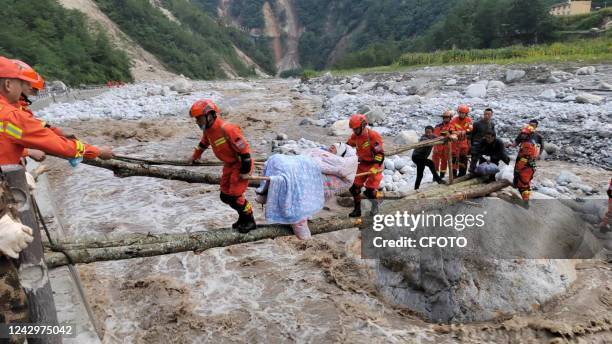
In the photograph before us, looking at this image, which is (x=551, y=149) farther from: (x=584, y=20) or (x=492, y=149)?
(x=584, y=20)

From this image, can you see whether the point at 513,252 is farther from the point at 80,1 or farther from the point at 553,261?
the point at 80,1

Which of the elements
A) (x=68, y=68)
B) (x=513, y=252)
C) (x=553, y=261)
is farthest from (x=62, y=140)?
(x=68, y=68)

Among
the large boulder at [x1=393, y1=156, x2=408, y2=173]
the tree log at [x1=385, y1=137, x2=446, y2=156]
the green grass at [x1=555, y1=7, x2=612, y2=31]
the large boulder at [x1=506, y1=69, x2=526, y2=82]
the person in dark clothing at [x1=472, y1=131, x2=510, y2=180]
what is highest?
the green grass at [x1=555, y1=7, x2=612, y2=31]

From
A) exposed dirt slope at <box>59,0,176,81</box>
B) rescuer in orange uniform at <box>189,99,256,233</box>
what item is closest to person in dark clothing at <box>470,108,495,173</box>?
rescuer in orange uniform at <box>189,99,256,233</box>

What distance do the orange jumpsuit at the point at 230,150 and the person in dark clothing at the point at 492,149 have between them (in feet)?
14.3

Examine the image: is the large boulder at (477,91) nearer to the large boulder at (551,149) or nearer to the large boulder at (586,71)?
the large boulder at (586,71)

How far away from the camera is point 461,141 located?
6.72m

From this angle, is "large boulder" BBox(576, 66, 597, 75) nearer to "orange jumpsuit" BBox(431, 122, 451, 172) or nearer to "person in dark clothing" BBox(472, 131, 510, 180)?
"orange jumpsuit" BBox(431, 122, 451, 172)

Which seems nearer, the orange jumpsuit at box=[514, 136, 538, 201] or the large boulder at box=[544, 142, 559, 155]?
the orange jumpsuit at box=[514, 136, 538, 201]

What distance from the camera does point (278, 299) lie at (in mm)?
5348

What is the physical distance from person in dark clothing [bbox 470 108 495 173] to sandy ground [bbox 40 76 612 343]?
2153 mm

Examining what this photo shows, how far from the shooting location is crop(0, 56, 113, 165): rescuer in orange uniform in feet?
8.16

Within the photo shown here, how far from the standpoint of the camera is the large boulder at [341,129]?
529 inches

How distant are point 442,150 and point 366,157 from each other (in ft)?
9.67
